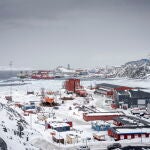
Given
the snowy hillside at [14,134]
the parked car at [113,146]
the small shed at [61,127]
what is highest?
the snowy hillside at [14,134]

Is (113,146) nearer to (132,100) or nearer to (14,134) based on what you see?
(14,134)

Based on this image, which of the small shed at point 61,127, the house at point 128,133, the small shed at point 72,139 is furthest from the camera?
the small shed at point 61,127

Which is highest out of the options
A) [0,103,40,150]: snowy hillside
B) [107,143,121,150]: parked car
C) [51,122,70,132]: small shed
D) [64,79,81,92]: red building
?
Result: [64,79,81,92]: red building

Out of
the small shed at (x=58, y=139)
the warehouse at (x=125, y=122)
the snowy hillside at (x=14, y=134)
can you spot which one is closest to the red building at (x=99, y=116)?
the warehouse at (x=125, y=122)

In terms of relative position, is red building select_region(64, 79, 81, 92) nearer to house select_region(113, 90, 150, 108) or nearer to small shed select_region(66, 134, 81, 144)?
house select_region(113, 90, 150, 108)

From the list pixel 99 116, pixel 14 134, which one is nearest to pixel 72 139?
pixel 14 134

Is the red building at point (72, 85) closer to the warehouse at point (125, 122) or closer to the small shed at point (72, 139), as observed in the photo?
the warehouse at point (125, 122)

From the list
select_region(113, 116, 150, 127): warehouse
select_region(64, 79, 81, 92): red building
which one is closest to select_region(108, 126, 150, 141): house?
select_region(113, 116, 150, 127): warehouse

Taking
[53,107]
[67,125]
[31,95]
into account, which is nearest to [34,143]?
[67,125]
